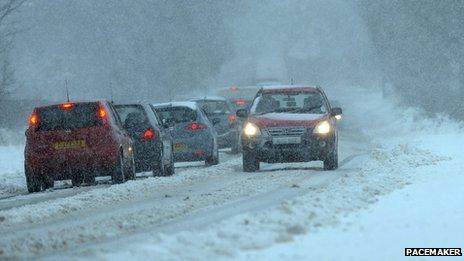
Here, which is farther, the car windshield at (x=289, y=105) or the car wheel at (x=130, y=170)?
the car windshield at (x=289, y=105)

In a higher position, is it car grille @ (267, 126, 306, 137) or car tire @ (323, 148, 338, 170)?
car grille @ (267, 126, 306, 137)

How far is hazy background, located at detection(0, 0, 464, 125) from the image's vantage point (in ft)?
134

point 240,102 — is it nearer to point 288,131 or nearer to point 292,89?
point 292,89

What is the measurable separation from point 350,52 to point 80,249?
111 m

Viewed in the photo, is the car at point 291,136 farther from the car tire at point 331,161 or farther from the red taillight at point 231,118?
the red taillight at point 231,118

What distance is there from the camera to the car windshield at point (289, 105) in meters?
21.1

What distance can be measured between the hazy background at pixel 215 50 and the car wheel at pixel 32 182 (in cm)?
838

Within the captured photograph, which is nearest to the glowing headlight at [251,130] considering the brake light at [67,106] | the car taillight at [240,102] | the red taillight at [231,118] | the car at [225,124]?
the brake light at [67,106]

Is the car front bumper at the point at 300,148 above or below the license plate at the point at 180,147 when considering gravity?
above

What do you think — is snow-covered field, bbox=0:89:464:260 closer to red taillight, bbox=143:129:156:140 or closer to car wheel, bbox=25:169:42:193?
car wheel, bbox=25:169:42:193

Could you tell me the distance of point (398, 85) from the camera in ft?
173

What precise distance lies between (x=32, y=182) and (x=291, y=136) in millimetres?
4820

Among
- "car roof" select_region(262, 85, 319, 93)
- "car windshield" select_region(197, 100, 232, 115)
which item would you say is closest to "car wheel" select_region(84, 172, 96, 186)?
"car roof" select_region(262, 85, 319, 93)

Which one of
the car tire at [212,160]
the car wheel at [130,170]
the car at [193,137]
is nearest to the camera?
the car wheel at [130,170]
